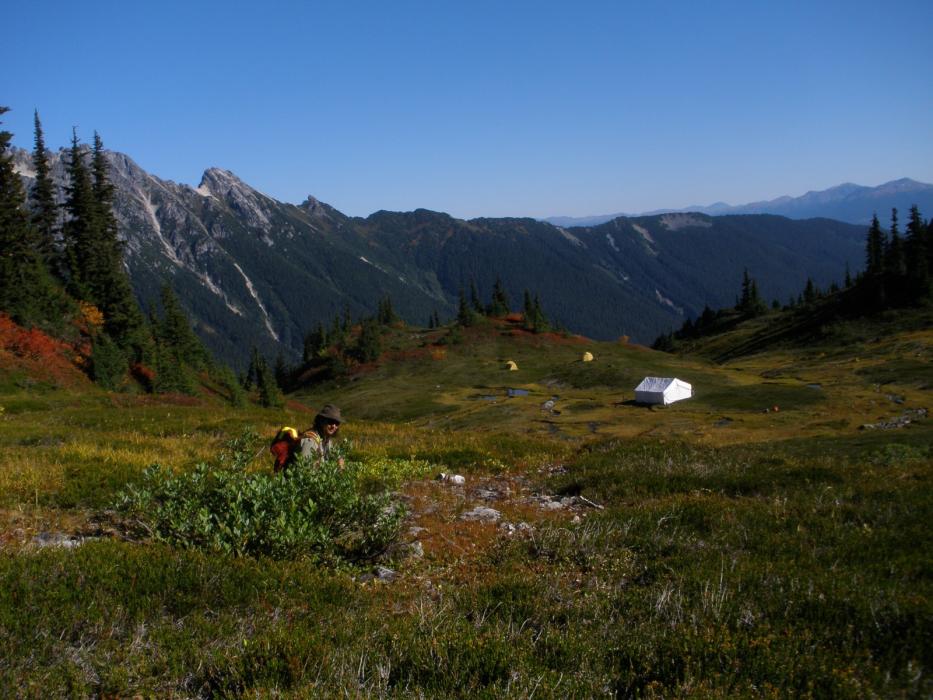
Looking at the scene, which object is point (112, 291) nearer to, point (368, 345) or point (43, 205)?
point (43, 205)

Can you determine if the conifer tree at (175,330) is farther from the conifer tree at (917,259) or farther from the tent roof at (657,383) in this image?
the conifer tree at (917,259)

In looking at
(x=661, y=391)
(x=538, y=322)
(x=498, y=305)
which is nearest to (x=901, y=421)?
(x=661, y=391)

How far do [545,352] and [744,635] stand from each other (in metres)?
112

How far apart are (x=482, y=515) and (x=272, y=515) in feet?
12.6

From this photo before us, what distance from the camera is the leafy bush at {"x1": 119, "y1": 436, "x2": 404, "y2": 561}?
6938 mm

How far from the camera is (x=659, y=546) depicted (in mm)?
7715

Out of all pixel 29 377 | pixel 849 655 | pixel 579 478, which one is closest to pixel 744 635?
pixel 849 655

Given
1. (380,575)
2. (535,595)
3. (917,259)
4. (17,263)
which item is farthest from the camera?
(917,259)

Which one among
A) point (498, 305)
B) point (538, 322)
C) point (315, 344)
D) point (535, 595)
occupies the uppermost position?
point (498, 305)

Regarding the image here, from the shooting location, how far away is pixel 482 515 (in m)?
9.99

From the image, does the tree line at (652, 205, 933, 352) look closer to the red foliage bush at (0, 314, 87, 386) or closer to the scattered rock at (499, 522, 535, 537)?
the red foliage bush at (0, 314, 87, 386)

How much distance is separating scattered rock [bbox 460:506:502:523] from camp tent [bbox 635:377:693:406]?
218 ft

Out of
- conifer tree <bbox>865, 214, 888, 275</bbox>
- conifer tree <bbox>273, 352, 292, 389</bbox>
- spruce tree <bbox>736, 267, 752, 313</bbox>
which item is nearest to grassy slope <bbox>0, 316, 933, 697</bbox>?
conifer tree <bbox>273, 352, 292, 389</bbox>

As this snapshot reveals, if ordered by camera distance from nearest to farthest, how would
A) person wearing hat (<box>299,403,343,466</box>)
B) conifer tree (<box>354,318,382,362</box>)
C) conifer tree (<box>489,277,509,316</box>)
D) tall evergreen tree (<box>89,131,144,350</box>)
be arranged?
person wearing hat (<box>299,403,343,466</box>)
tall evergreen tree (<box>89,131,144,350</box>)
conifer tree (<box>354,318,382,362</box>)
conifer tree (<box>489,277,509,316</box>)
